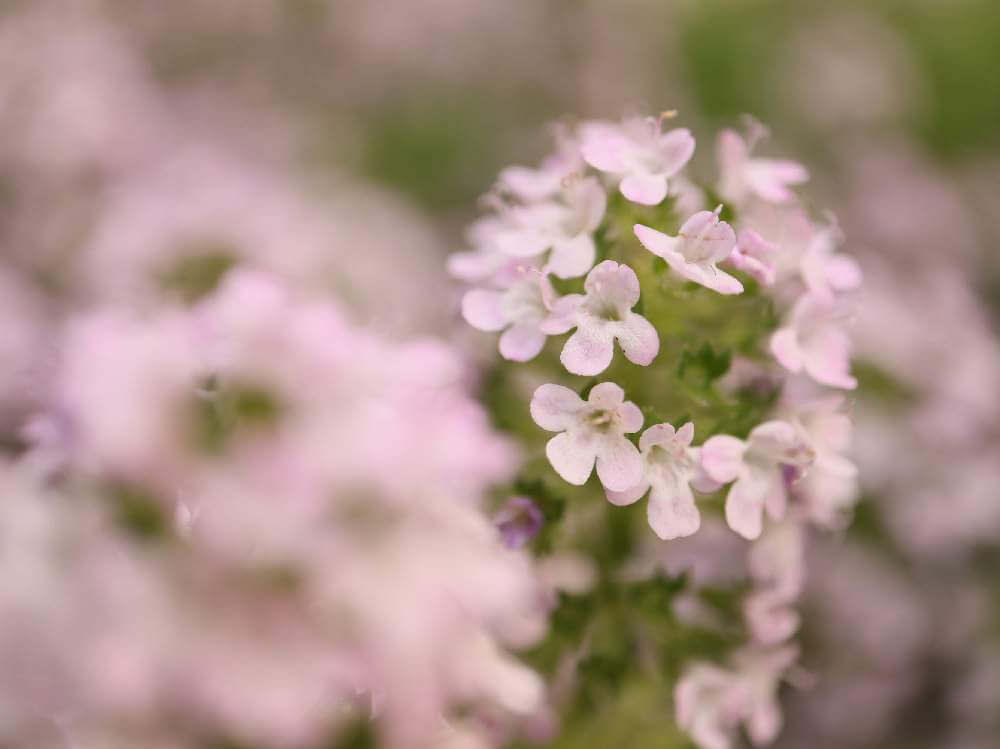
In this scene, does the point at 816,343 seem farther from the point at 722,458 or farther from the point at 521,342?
the point at 521,342

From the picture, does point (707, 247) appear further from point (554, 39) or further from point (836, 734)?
point (554, 39)

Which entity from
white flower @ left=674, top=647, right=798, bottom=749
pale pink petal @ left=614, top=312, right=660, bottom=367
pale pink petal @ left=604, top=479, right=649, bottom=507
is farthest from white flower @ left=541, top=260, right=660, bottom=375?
white flower @ left=674, top=647, right=798, bottom=749

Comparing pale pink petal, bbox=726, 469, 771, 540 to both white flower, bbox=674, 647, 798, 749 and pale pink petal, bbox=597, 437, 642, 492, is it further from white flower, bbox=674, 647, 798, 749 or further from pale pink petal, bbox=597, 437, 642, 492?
white flower, bbox=674, 647, 798, 749

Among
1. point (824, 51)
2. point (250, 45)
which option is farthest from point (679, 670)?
point (824, 51)

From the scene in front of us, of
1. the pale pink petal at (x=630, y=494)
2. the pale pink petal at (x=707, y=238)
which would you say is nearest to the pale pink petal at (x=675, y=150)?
the pale pink petal at (x=707, y=238)

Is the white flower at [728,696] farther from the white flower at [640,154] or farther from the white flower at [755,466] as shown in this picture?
the white flower at [640,154]
